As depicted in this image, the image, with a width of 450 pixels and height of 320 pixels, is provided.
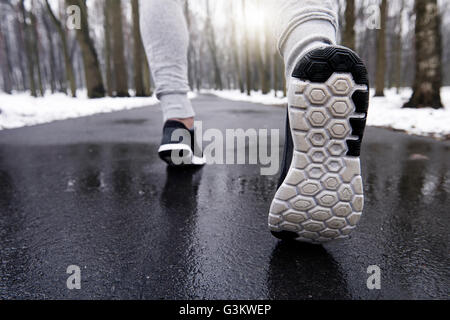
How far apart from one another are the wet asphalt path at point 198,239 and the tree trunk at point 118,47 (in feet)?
38.7

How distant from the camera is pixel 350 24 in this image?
823 centimetres

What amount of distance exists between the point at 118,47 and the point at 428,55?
10831 millimetres

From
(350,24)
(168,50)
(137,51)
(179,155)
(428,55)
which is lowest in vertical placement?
(179,155)

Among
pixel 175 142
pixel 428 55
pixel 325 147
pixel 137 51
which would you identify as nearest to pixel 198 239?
pixel 325 147

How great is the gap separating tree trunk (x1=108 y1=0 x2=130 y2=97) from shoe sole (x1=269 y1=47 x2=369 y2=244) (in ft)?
42.1

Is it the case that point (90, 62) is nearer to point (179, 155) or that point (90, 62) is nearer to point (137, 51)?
point (137, 51)

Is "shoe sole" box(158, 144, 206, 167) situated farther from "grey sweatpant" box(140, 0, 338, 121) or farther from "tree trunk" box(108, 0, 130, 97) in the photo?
"tree trunk" box(108, 0, 130, 97)

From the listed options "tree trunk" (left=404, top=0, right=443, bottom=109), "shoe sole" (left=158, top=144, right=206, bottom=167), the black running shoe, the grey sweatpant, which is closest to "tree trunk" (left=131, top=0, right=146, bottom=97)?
"tree trunk" (left=404, top=0, right=443, bottom=109)

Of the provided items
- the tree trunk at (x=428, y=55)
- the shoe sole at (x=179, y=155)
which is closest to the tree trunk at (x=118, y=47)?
the tree trunk at (x=428, y=55)

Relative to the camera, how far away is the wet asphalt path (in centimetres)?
77

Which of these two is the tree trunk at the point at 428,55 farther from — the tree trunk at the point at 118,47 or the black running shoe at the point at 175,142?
the tree trunk at the point at 118,47

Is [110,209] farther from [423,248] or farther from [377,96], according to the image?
[377,96]
